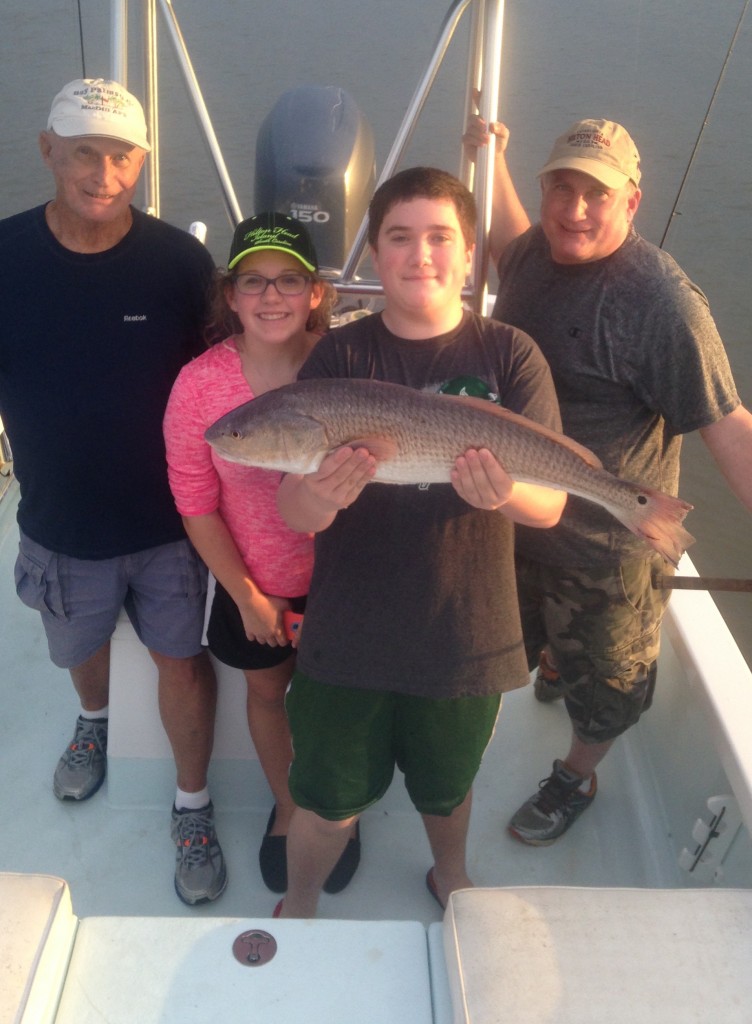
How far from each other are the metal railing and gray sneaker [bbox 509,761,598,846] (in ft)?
5.41

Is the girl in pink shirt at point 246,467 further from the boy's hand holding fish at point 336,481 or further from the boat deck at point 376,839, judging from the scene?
the boat deck at point 376,839

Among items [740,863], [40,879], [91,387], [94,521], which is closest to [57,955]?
[40,879]

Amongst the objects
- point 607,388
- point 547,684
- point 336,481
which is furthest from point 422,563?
Answer: point 547,684

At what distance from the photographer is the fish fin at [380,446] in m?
1.72

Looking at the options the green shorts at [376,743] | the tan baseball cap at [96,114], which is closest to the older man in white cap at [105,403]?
the tan baseball cap at [96,114]

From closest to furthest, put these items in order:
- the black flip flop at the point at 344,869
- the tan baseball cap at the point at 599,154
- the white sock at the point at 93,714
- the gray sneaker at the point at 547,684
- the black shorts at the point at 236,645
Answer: the tan baseball cap at the point at 599,154, the black shorts at the point at 236,645, the black flip flop at the point at 344,869, the white sock at the point at 93,714, the gray sneaker at the point at 547,684

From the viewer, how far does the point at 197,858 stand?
258 cm

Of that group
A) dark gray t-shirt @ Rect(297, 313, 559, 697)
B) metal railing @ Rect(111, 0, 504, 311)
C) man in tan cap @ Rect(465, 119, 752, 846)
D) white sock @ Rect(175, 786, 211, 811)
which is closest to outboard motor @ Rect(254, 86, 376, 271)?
metal railing @ Rect(111, 0, 504, 311)

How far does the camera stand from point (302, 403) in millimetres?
1755

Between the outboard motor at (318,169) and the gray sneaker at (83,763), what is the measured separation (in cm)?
218

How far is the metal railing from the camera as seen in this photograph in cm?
255

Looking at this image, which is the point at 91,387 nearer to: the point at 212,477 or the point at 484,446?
the point at 212,477

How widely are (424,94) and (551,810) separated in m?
2.57

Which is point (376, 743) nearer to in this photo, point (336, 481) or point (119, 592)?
point (336, 481)
